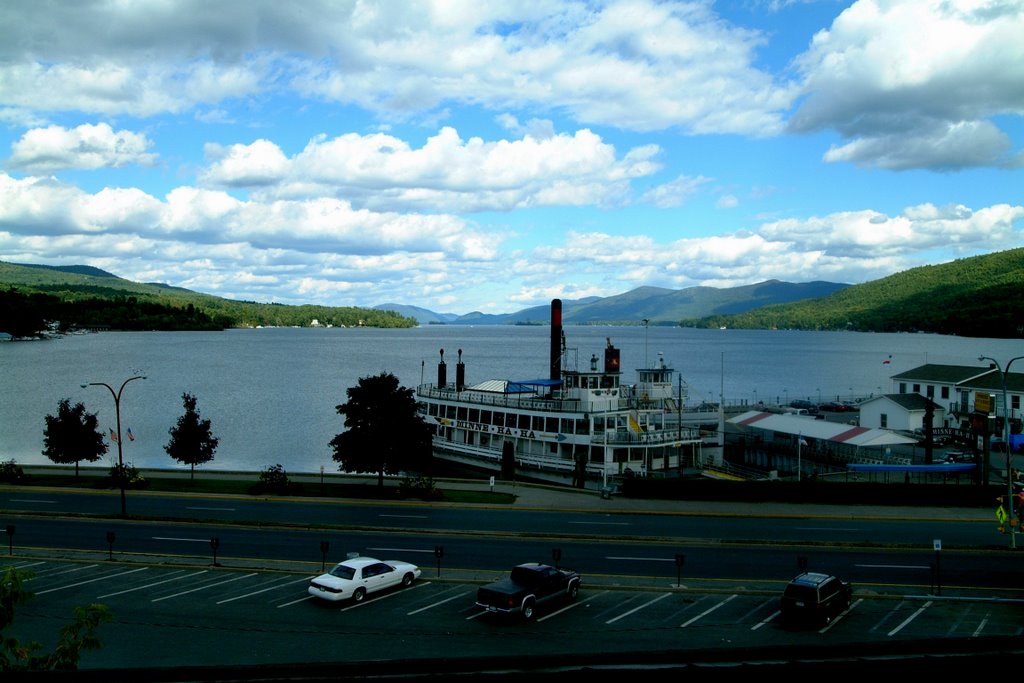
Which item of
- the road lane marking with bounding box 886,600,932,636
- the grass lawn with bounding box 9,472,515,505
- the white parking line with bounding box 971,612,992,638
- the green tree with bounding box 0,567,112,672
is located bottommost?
the grass lawn with bounding box 9,472,515,505

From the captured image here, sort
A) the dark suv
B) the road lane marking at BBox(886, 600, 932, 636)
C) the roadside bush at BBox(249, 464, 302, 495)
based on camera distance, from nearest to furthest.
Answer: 1. the road lane marking at BBox(886, 600, 932, 636)
2. the dark suv
3. the roadside bush at BBox(249, 464, 302, 495)

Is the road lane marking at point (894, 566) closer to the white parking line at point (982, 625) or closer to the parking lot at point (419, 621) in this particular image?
the parking lot at point (419, 621)

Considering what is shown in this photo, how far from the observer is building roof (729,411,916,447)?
5534 centimetres

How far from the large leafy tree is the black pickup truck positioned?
22.8 metres

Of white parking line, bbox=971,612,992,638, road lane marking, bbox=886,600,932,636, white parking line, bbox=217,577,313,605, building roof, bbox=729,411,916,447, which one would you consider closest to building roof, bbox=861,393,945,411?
building roof, bbox=729,411,916,447

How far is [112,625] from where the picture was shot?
2181cm

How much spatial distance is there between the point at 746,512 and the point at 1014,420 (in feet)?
131

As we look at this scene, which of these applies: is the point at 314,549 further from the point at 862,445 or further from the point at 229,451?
the point at 229,451

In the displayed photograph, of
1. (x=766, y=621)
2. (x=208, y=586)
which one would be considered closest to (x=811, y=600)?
(x=766, y=621)

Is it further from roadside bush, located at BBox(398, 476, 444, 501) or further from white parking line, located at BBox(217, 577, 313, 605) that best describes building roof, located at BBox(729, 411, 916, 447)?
white parking line, located at BBox(217, 577, 313, 605)

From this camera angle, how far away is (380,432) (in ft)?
149

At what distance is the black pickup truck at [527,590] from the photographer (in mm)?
22047

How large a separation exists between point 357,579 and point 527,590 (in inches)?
220

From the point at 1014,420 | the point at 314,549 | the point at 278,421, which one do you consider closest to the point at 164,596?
the point at 314,549
